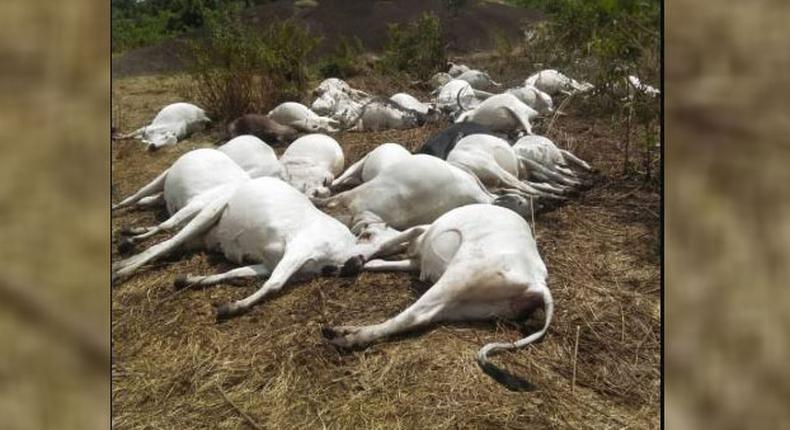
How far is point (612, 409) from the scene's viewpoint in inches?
52.1

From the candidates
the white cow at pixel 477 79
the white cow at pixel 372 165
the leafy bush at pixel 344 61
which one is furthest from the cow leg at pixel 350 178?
the leafy bush at pixel 344 61

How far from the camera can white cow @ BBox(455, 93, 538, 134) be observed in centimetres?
386

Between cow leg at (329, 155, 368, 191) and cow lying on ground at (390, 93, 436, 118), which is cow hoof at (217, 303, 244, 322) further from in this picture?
cow lying on ground at (390, 93, 436, 118)

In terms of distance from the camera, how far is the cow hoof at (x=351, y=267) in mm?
2129

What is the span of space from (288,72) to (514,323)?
3368 mm

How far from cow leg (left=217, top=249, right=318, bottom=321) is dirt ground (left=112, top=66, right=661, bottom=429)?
28 mm

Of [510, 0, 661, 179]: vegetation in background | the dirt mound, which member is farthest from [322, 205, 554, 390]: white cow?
the dirt mound

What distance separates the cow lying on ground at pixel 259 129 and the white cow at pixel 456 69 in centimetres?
167

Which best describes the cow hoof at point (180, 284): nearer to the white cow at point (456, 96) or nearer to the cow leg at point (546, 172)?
the cow leg at point (546, 172)

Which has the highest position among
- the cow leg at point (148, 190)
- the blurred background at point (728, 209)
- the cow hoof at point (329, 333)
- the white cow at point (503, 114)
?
the blurred background at point (728, 209)

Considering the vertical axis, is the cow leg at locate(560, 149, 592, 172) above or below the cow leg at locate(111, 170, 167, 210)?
below

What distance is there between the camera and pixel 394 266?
2164mm

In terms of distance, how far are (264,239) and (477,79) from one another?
10.4 feet

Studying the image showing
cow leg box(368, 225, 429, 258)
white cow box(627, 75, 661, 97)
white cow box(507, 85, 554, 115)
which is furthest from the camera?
white cow box(507, 85, 554, 115)
